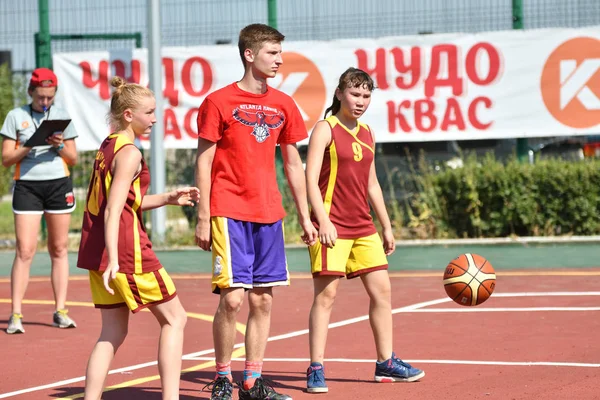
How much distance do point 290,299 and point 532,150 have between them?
23.0 feet

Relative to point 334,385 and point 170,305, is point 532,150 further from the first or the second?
point 170,305

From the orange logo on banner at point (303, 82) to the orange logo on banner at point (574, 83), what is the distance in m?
3.43

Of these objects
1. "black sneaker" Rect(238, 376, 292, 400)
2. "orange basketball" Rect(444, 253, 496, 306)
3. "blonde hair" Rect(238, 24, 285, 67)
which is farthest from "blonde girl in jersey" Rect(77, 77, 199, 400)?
"orange basketball" Rect(444, 253, 496, 306)

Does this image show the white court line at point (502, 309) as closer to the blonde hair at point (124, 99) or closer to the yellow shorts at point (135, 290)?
the yellow shorts at point (135, 290)

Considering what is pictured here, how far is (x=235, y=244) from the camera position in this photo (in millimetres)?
6410

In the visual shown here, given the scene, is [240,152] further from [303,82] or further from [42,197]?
[303,82]

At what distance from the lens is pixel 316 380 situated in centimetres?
681

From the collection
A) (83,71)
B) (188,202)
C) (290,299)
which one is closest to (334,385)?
(188,202)

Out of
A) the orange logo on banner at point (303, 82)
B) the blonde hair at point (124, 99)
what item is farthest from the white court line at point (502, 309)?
the orange logo on banner at point (303, 82)

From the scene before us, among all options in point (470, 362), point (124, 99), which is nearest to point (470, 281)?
point (470, 362)

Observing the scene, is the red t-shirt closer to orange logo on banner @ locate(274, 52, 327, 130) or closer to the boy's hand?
the boy's hand

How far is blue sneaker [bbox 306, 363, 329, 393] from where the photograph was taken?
22.2 feet

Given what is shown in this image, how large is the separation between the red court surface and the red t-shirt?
1241 millimetres

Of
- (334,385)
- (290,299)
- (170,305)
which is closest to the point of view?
(170,305)
